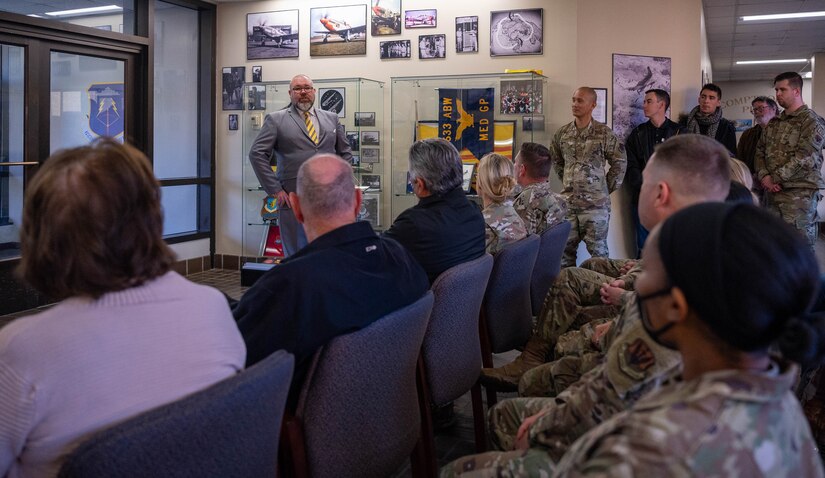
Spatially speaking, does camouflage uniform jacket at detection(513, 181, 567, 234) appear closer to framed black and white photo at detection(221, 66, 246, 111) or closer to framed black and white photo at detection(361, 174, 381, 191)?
framed black and white photo at detection(361, 174, 381, 191)

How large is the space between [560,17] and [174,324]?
5.68 metres

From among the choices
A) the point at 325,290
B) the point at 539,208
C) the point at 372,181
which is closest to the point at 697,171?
the point at 325,290

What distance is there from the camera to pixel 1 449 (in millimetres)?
1133

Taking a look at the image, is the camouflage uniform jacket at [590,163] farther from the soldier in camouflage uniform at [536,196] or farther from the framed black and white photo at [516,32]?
the soldier in camouflage uniform at [536,196]

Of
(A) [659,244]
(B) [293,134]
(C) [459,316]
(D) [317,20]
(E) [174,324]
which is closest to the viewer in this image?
(A) [659,244]

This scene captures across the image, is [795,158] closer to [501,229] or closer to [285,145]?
[501,229]

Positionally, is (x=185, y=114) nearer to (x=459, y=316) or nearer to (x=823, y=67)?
(x=459, y=316)

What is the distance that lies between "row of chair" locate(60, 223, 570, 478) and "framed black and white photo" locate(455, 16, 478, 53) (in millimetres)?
3824

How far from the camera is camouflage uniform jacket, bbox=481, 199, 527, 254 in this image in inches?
139

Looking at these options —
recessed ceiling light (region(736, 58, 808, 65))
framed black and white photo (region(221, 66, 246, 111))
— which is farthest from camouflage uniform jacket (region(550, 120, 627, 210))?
recessed ceiling light (region(736, 58, 808, 65))

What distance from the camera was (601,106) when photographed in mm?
6348

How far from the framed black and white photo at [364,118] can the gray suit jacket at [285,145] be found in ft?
2.66

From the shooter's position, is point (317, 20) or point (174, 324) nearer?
point (174, 324)

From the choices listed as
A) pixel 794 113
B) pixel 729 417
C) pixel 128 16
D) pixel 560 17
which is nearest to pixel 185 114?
pixel 128 16
